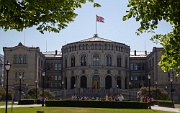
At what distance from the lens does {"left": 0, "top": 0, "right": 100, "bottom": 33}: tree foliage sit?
15757 mm

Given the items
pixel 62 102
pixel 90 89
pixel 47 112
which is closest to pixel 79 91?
pixel 90 89

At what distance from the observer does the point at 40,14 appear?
56.0 ft

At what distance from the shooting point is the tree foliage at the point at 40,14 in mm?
15757

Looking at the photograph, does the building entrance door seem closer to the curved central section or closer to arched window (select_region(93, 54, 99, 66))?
the curved central section

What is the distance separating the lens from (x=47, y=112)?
112 ft

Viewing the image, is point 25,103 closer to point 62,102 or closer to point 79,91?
point 62,102

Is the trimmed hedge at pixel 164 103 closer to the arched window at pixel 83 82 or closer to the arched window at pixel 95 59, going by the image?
the arched window at pixel 95 59

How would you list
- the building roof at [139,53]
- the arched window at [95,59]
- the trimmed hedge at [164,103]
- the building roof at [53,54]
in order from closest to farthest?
1. the trimmed hedge at [164,103]
2. the arched window at [95,59]
3. the building roof at [139,53]
4. the building roof at [53,54]

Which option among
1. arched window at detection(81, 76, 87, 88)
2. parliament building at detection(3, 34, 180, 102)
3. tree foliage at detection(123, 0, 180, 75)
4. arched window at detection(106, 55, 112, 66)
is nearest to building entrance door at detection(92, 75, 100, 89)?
parliament building at detection(3, 34, 180, 102)

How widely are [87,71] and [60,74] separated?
611 inches

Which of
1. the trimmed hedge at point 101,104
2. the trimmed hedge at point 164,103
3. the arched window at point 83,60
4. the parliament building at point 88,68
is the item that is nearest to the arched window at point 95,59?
the parliament building at point 88,68

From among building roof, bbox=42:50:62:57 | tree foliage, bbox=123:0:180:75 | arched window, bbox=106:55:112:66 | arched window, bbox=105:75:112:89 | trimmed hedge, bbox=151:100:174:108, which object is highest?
building roof, bbox=42:50:62:57

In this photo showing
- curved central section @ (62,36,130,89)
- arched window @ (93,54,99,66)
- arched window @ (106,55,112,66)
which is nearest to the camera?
curved central section @ (62,36,130,89)

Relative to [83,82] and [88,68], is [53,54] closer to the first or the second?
[83,82]
